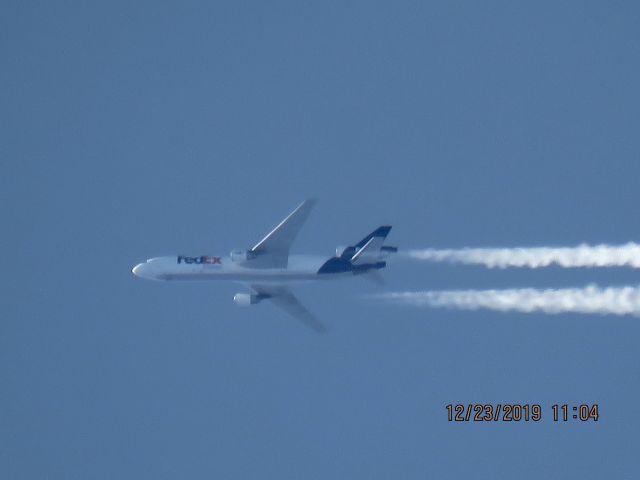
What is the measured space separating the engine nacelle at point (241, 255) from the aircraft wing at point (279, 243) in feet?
0.93

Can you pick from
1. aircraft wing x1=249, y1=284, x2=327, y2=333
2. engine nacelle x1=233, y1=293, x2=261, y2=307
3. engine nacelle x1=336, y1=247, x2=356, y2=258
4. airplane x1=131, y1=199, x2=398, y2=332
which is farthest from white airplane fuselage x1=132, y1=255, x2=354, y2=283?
aircraft wing x1=249, y1=284, x2=327, y2=333

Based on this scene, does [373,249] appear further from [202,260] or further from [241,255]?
[202,260]

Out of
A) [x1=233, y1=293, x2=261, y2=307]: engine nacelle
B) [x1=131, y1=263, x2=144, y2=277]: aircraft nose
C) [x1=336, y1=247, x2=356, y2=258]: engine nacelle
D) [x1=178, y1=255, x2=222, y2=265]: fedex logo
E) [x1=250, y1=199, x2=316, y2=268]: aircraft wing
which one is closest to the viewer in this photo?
[x1=250, y1=199, x2=316, y2=268]: aircraft wing

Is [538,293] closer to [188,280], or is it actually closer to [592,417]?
[592,417]

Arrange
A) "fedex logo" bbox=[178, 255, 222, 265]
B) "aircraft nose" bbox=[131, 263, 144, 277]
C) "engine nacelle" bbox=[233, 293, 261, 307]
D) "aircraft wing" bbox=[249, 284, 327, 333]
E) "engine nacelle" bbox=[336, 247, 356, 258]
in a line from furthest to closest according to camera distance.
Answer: "aircraft wing" bbox=[249, 284, 327, 333], "aircraft nose" bbox=[131, 263, 144, 277], "engine nacelle" bbox=[233, 293, 261, 307], "fedex logo" bbox=[178, 255, 222, 265], "engine nacelle" bbox=[336, 247, 356, 258]

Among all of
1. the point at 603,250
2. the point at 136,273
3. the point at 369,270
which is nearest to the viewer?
the point at 603,250

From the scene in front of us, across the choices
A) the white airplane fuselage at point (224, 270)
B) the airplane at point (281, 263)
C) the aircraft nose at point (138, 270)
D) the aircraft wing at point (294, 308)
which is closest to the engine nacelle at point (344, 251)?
the airplane at point (281, 263)

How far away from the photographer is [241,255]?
63375 millimetres

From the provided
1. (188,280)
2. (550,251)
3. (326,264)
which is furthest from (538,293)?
(188,280)

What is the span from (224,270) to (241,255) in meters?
2.02

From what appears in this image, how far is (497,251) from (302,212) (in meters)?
12.6

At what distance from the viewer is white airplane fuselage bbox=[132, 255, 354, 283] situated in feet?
208

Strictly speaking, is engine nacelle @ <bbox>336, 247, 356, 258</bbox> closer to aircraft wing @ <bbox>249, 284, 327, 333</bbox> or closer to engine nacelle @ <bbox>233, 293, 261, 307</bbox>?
aircraft wing @ <bbox>249, 284, 327, 333</bbox>

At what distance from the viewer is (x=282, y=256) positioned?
6306cm
